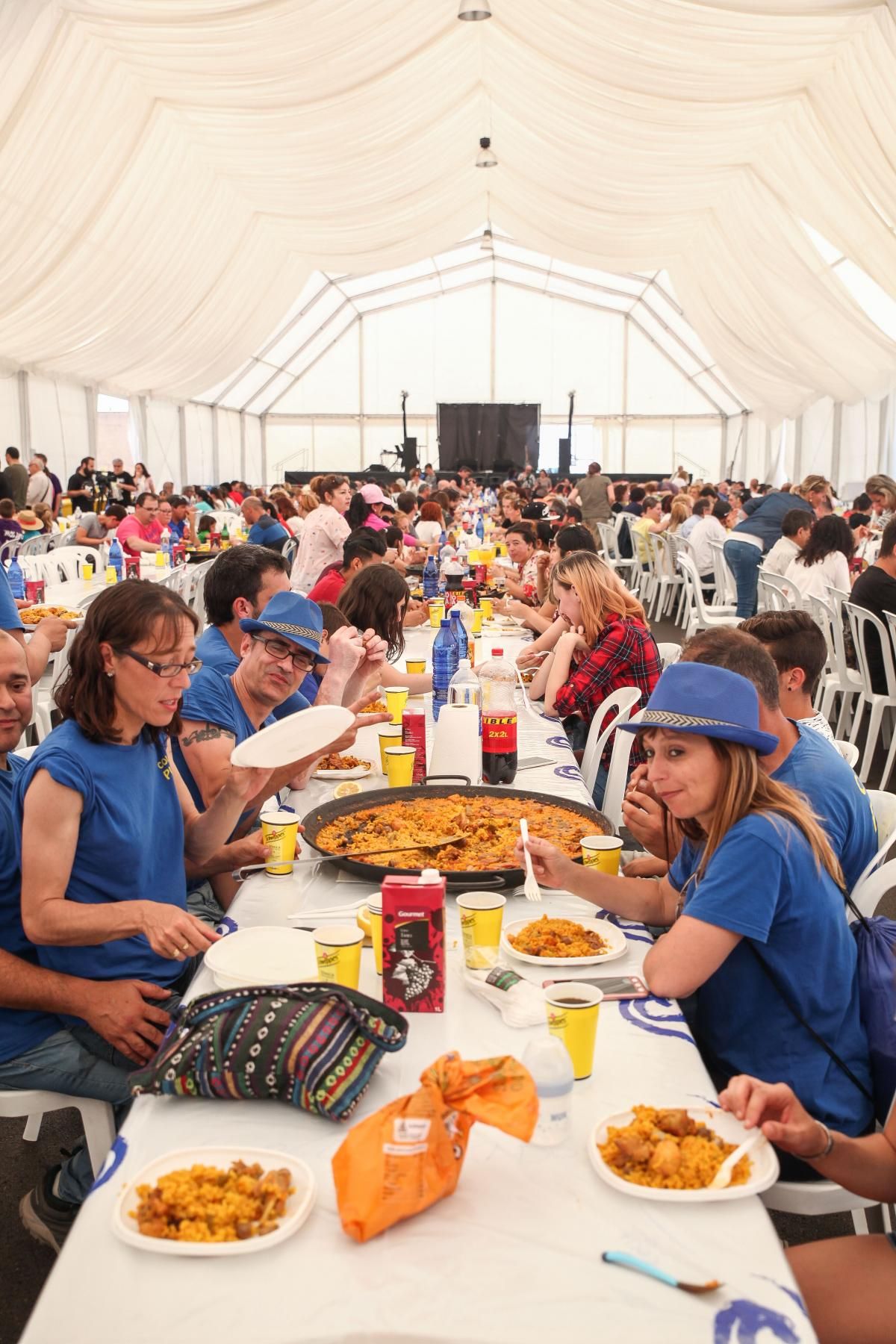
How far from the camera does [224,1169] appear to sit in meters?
1.34

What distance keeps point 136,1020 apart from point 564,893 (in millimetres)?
848

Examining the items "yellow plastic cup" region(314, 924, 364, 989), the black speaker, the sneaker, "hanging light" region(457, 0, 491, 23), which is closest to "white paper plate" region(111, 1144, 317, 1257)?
"yellow plastic cup" region(314, 924, 364, 989)

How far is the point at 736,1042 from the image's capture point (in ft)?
6.38

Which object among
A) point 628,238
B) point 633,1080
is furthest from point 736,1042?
point 628,238

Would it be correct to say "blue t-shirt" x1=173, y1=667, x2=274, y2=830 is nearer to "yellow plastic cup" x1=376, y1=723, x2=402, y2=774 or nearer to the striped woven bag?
"yellow plastic cup" x1=376, y1=723, x2=402, y2=774

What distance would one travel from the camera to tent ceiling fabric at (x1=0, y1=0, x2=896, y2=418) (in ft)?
29.1

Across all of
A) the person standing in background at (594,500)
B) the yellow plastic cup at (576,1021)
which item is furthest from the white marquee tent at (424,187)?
the yellow plastic cup at (576,1021)

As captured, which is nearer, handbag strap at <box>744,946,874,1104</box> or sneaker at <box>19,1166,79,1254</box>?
handbag strap at <box>744,946,874,1104</box>

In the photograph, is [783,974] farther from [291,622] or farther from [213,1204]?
[291,622]

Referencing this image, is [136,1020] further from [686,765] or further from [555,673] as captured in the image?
[555,673]

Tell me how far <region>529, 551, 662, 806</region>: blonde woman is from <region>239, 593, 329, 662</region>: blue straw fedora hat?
1518 mm

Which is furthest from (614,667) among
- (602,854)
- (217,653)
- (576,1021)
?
(576,1021)

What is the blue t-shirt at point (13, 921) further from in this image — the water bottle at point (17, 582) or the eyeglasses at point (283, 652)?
the water bottle at point (17, 582)

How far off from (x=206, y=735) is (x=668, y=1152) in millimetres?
1630
